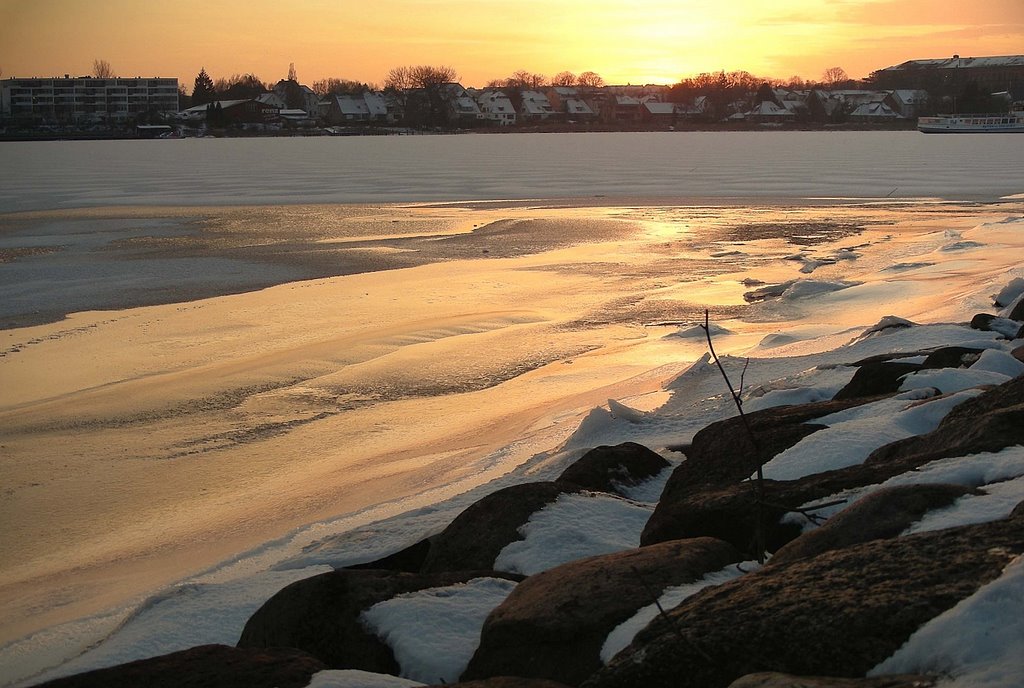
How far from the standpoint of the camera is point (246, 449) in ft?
22.7

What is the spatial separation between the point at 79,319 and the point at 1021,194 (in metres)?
20.8

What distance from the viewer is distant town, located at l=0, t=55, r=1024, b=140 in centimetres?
11275

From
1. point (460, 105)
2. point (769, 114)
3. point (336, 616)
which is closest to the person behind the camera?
point (336, 616)

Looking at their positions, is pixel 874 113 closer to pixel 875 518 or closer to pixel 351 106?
pixel 351 106

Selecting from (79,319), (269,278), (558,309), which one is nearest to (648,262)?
(558,309)

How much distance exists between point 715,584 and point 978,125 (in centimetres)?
8987

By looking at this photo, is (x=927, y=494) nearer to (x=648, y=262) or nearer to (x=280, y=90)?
(x=648, y=262)

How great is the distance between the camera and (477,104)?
132500 millimetres

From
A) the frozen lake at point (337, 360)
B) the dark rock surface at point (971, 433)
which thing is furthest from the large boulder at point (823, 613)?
the frozen lake at point (337, 360)

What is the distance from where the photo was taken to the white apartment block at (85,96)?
153250mm

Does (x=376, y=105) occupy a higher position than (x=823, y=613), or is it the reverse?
(x=376, y=105)

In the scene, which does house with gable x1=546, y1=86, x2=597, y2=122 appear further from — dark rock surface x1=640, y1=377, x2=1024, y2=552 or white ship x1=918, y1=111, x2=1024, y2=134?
dark rock surface x1=640, y1=377, x2=1024, y2=552

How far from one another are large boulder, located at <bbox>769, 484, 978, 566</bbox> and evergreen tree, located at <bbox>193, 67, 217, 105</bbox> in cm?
14581

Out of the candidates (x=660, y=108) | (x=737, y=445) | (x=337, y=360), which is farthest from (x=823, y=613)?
(x=660, y=108)
